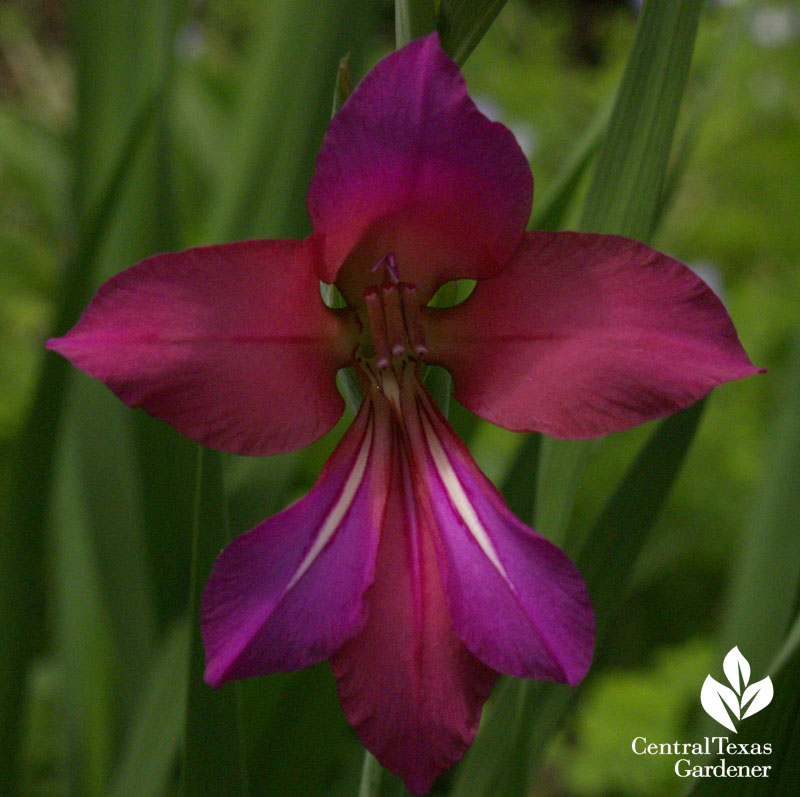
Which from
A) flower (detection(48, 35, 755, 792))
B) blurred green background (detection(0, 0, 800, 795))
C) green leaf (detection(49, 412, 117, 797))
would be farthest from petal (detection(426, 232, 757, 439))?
green leaf (detection(49, 412, 117, 797))

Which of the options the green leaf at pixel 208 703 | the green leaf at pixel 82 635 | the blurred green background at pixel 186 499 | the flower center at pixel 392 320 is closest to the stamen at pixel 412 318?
the flower center at pixel 392 320

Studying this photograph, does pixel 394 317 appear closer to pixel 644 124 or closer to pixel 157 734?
pixel 644 124

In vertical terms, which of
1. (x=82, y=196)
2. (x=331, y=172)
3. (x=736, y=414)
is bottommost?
(x=736, y=414)

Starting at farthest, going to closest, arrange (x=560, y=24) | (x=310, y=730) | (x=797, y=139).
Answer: (x=560, y=24) < (x=797, y=139) < (x=310, y=730)

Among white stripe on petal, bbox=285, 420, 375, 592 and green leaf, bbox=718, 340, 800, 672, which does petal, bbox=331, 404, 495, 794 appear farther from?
green leaf, bbox=718, 340, 800, 672

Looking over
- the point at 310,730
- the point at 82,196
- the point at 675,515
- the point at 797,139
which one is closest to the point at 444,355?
Answer: the point at 310,730

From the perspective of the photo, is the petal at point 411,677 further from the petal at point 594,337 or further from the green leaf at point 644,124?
the green leaf at point 644,124

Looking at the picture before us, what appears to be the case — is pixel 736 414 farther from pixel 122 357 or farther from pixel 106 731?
pixel 122 357

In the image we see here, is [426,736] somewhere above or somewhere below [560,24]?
below
